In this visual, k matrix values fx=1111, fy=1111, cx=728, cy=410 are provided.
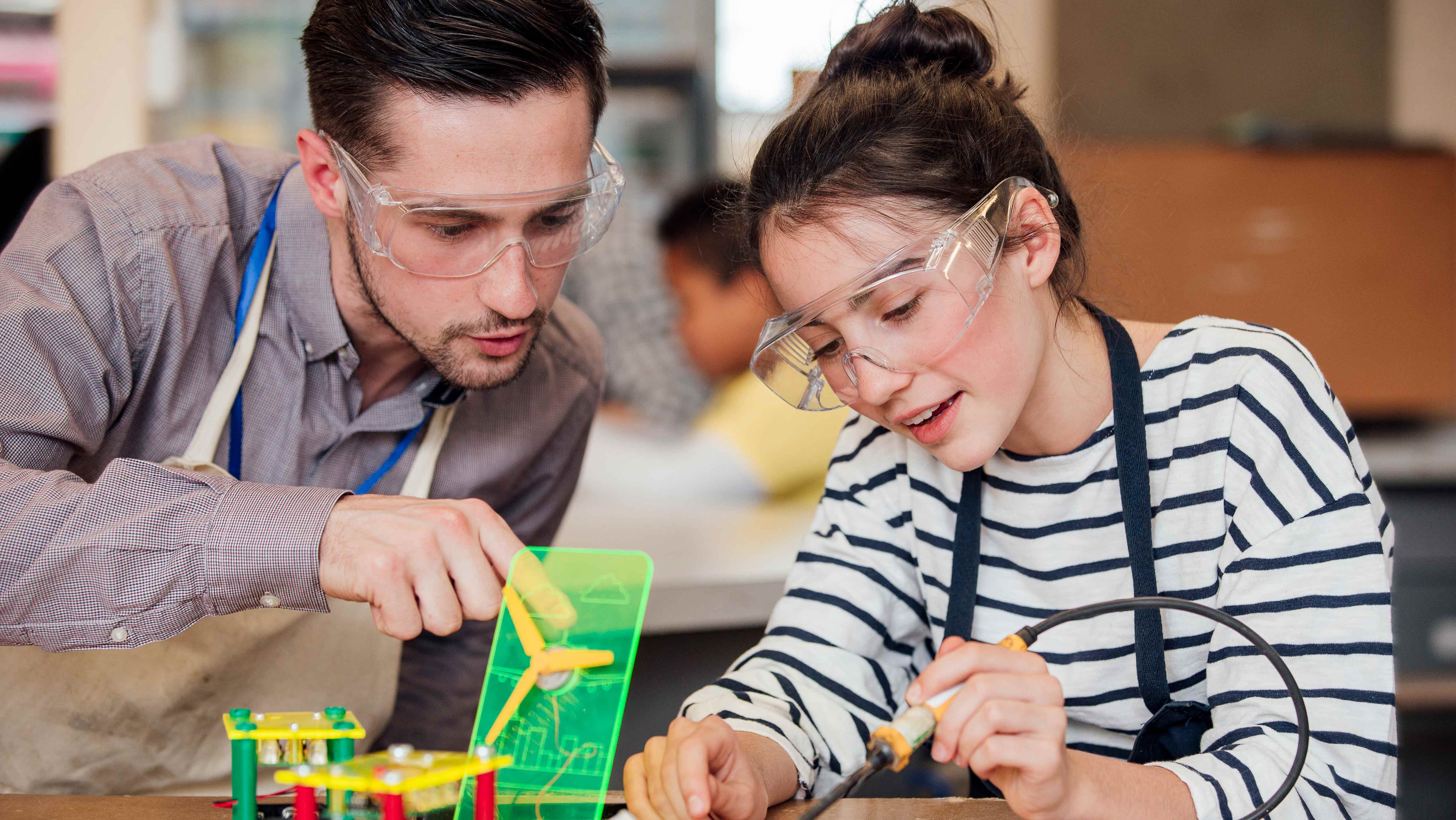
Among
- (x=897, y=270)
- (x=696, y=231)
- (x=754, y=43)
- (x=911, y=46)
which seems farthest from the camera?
(x=754, y=43)

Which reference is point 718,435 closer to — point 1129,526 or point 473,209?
point 473,209

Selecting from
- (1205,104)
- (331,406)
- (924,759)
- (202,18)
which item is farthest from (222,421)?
(1205,104)

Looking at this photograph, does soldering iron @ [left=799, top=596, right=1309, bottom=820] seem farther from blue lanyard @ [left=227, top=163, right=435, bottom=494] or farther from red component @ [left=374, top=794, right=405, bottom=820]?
blue lanyard @ [left=227, top=163, right=435, bottom=494]

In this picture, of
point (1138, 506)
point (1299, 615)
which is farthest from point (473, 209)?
point (1299, 615)

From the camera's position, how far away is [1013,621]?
1.11 metres

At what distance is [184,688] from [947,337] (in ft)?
2.91

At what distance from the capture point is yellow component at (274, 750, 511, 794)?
70 centimetres

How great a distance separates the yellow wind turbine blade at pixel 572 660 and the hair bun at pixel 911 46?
609mm

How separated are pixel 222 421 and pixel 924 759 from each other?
4.91 feet

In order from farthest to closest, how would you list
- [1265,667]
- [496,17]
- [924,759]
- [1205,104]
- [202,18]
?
[1205,104], [202,18], [924,759], [496,17], [1265,667]

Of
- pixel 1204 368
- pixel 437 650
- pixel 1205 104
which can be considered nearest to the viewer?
pixel 1204 368

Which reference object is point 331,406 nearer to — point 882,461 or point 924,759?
point 882,461

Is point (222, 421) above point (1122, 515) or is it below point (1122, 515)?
above

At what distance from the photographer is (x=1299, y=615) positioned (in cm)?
89
